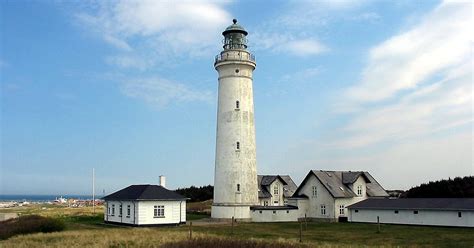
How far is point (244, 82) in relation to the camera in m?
38.8

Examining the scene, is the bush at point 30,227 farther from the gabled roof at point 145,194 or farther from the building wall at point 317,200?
the building wall at point 317,200

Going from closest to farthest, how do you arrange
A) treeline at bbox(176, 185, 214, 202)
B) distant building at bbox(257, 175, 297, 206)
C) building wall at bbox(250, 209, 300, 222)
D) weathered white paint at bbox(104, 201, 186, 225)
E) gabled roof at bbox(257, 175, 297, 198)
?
weathered white paint at bbox(104, 201, 186, 225)
building wall at bbox(250, 209, 300, 222)
distant building at bbox(257, 175, 297, 206)
gabled roof at bbox(257, 175, 297, 198)
treeline at bbox(176, 185, 214, 202)

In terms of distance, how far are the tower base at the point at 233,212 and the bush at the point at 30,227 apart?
42.4 ft

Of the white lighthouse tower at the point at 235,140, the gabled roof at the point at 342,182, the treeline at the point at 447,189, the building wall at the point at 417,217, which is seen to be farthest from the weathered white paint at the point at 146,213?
the treeline at the point at 447,189

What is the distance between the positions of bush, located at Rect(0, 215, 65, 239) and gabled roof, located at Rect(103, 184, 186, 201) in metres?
7.07

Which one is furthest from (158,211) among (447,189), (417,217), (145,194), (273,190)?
(447,189)

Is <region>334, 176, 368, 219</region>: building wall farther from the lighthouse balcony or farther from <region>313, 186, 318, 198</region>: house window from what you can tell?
the lighthouse balcony

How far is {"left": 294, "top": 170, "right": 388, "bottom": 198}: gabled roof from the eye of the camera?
Answer: 41406 millimetres

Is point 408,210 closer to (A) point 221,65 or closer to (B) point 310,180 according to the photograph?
(B) point 310,180

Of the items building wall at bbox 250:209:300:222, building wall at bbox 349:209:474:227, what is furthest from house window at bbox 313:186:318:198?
building wall at bbox 349:209:474:227

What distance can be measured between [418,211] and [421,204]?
2.69ft

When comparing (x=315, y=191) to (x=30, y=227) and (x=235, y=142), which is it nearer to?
(x=235, y=142)

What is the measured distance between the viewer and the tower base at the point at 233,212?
38.1m

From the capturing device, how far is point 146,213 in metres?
34.9
